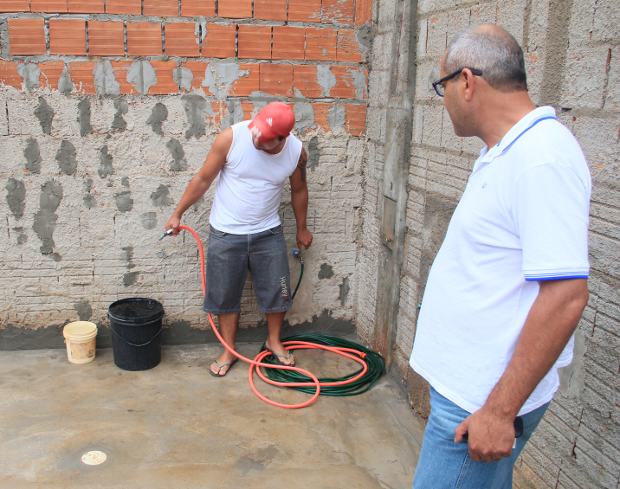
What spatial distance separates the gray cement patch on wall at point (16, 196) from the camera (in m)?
3.45

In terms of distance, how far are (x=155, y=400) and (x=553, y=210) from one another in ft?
8.87

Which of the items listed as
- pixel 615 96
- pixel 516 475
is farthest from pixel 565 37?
pixel 516 475

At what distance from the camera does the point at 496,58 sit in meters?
1.29

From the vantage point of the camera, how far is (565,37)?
6.17 feet

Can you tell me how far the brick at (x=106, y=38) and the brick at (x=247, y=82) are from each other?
0.75 m

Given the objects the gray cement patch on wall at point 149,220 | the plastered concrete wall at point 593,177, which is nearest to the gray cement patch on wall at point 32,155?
the gray cement patch on wall at point 149,220

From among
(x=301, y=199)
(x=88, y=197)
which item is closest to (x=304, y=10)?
(x=301, y=199)

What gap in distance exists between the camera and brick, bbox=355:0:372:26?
11.7ft

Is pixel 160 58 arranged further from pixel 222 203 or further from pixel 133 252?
pixel 133 252

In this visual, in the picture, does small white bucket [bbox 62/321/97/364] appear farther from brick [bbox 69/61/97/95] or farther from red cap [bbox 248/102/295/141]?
red cap [bbox 248/102/295/141]

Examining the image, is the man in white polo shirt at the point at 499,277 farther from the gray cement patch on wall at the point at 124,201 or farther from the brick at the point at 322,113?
the gray cement patch on wall at the point at 124,201

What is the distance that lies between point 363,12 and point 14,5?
7.35 ft

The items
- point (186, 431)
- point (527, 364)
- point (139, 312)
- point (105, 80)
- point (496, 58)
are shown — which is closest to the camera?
point (527, 364)

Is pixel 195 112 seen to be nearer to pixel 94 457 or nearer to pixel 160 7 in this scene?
pixel 160 7
